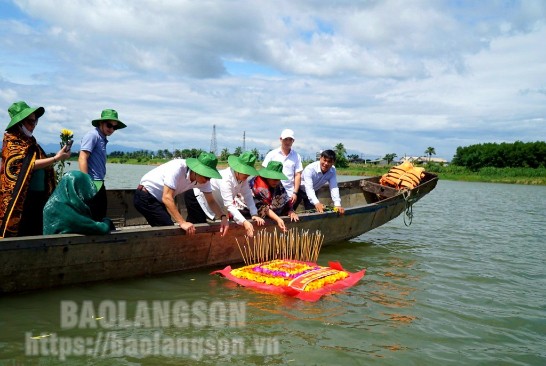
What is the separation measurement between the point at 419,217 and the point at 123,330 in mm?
12660

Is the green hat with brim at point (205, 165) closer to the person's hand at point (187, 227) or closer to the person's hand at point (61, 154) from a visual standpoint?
the person's hand at point (187, 227)

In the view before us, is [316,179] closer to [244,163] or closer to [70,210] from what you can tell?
[244,163]

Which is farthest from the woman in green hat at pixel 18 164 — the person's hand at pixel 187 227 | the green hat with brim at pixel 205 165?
the person's hand at pixel 187 227

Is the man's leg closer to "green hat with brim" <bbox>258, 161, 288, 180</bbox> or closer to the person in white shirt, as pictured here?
"green hat with brim" <bbox>258, 161, 288, 180</bbox>

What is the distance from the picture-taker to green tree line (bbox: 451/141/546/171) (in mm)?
Answer: 61594

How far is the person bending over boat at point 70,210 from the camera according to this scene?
15.0 ft

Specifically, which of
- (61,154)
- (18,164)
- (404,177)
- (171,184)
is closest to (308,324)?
(171,184)

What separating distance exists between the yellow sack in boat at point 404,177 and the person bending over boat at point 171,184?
221 inches

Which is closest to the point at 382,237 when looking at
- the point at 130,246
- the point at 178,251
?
the point at 178,251

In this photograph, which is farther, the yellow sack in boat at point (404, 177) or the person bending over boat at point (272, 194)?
the yellow sack in boat at point (404, 177)

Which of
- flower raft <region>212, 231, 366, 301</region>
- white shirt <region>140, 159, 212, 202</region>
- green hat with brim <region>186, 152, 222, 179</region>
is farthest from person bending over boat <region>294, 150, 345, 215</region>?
green hat with brim <region>186, 152, 222, 179</region>

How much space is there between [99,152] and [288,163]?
3.19m

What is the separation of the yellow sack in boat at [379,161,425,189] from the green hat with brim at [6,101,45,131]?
24.4 ft

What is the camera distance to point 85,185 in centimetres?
473
